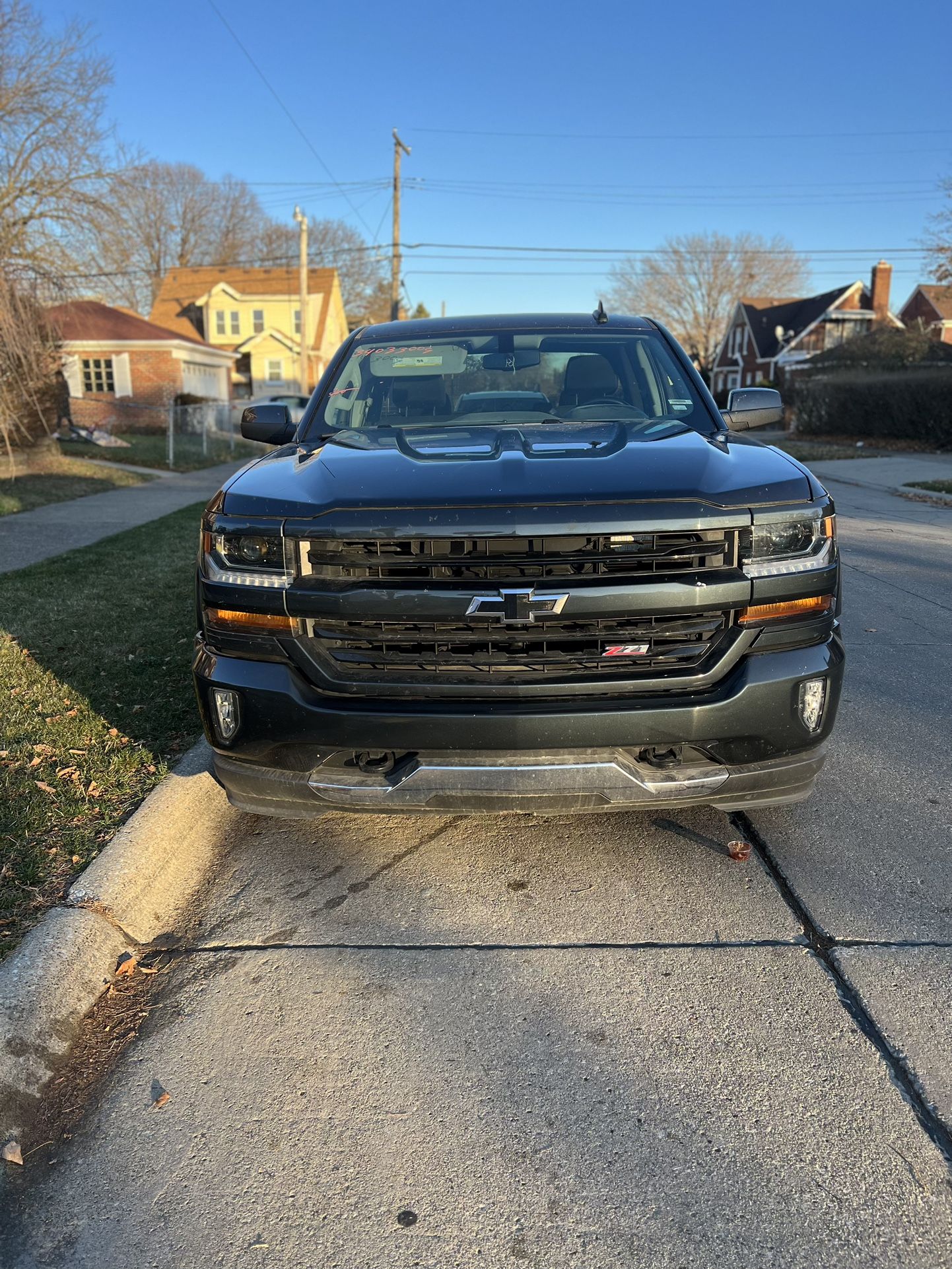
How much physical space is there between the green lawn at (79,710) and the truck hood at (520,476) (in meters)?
1.36

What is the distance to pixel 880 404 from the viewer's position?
25.2 metres

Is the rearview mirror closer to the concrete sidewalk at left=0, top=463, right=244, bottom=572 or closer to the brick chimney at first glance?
the concrete sidewalk at left=0, top=463, right=244, bottom=572

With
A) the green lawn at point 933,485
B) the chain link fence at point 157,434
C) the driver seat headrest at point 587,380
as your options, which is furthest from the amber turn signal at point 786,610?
the chain link fence at point 157,434

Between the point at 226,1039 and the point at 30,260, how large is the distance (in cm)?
1703

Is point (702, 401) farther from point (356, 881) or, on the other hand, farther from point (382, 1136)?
point (382, 1136)

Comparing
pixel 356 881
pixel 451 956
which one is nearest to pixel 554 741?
pixel 451 956

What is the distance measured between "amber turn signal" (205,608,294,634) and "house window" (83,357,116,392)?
34623 mm

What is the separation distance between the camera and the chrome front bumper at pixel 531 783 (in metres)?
2.79

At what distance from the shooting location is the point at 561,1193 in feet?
6.50

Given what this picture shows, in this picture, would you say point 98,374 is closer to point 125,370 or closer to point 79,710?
point 125,370

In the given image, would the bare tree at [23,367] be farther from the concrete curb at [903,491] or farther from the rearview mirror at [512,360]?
the concrete curb at [903,491]

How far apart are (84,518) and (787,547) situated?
34.4 ft

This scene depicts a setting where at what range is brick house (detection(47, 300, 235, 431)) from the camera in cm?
3241

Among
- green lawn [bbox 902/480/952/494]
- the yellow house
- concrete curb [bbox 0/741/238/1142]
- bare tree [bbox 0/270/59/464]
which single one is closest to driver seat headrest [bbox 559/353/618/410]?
concrete curb [bbox 0/741/238/1142]
